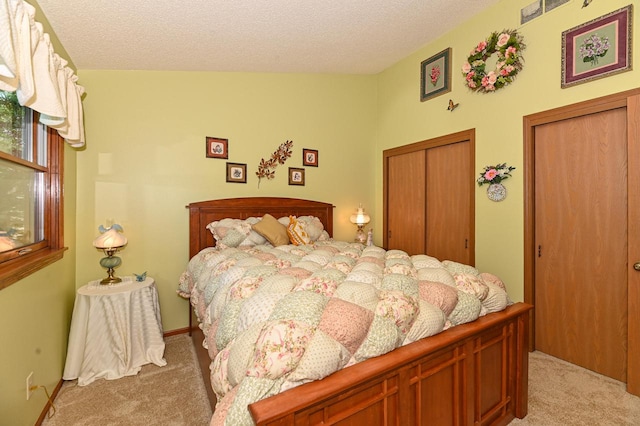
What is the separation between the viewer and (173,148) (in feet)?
10.1

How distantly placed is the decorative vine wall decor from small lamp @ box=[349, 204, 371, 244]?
1.14m

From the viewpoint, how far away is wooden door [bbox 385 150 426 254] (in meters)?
3.72

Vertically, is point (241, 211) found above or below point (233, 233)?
above

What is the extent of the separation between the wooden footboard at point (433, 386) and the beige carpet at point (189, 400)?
0.33 m

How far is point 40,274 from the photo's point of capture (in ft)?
6.15

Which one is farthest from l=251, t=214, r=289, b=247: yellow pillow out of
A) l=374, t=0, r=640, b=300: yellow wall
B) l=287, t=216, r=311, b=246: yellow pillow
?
l=374, t=0, r=640, b=300: yellow wall

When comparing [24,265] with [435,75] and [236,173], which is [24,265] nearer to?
[236,173]

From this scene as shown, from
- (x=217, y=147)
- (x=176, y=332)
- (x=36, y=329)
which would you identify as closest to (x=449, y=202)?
(x=217, y=147)

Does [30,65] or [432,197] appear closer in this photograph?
[30,65]

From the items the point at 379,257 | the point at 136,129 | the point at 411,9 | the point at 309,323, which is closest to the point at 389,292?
the point at 309,323

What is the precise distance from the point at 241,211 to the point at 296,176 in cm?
81

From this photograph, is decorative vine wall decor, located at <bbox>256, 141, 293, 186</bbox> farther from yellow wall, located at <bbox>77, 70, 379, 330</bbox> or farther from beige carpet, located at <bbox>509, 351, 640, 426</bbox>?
beige carpet, located at <bbox>509, 351, 640, 426</bbox>

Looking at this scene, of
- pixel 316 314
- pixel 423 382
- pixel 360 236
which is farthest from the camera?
pixel 360 236

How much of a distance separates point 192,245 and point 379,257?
192 cm
